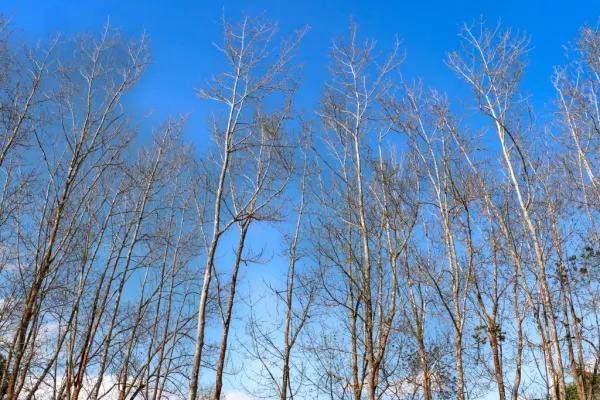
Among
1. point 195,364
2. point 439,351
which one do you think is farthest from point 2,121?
point 439,351

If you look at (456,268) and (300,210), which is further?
(300,210)

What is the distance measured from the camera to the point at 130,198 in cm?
1179

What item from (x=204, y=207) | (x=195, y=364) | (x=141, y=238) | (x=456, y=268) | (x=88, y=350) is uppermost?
(x=204, y=207)

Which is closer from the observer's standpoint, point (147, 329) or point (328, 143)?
point (328, 143)

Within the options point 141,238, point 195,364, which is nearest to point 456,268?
point 195,364

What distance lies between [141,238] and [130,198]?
206cm

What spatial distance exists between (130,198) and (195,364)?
22.8ft

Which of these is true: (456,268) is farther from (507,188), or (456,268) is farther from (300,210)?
(300,210)

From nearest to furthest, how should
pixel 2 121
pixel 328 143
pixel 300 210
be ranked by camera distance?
pixel 2 121 → pixel 328 143 → pixel 300 210

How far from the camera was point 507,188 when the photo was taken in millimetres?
10859

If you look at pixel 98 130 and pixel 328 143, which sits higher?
pixel 328 143

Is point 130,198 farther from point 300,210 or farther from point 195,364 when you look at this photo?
point 195,364

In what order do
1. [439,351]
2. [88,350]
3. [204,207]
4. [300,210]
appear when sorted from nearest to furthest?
[88,350] → [439,351] → [204,207] → [300,210]

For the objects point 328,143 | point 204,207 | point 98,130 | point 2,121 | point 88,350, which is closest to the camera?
point 2,121
